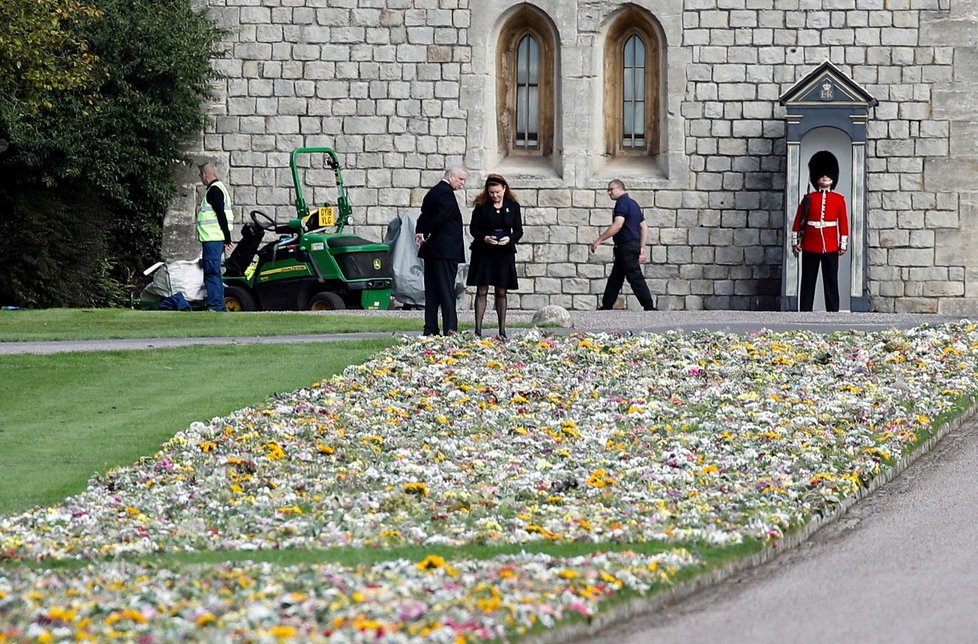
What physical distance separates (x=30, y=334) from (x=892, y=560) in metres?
12.1

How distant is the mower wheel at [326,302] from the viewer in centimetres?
Result: 2198

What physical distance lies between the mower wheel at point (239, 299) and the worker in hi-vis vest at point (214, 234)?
1.37 m

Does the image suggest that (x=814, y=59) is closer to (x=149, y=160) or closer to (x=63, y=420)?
(x=149, y=160)

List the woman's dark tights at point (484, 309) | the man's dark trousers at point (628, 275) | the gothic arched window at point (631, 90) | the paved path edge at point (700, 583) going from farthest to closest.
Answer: the gothic arched window at point (631, 90) → the man's dark trousers at point (628, 275) → the woman's dark tights at point (484, 309) → the paved path edge at point (700, 583)

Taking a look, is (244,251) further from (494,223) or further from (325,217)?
(494,223)

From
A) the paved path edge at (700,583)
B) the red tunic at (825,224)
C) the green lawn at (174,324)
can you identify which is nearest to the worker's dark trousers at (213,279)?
the green lawn at (174,324)

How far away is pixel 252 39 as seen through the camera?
25.8 meters

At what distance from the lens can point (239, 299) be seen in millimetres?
22938

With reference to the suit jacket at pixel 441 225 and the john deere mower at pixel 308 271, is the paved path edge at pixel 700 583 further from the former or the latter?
the john deere mower at pixel 308 271

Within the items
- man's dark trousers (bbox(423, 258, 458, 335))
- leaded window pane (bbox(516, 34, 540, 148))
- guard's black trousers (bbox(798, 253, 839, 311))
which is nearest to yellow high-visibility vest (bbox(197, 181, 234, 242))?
man's dark trousers (bbox(423, 258, 458, 335))

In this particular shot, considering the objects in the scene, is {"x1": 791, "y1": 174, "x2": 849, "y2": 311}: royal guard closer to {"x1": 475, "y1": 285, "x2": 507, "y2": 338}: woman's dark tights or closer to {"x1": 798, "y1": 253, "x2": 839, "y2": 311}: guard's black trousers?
{"x1": 798, "y1": 253, "x2": 839, "y2": 311}: guard's black trousers

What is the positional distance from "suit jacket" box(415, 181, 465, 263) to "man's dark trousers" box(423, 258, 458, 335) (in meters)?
0.14

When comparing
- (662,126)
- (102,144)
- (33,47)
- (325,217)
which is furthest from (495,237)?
(102,144)

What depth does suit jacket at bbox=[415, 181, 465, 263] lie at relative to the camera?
16.2 metres
